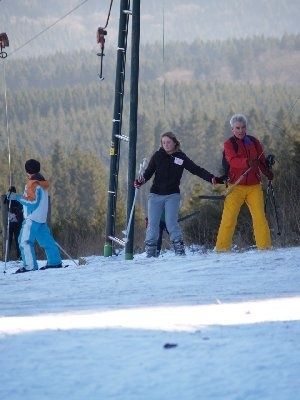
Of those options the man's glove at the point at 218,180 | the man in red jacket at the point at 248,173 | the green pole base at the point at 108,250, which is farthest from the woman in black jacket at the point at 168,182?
the green pole base at the point at 108,250

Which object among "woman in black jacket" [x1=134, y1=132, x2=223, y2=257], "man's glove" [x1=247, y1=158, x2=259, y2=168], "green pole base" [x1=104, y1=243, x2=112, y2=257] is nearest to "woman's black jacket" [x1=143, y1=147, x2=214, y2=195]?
"woman in black jacket" [x1=134, y1=132, x2=223, y2=257]

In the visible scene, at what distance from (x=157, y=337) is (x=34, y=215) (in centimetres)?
544

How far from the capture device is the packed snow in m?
3.18

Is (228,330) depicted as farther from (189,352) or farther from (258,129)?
(258,129)

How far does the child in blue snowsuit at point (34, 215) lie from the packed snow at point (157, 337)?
122 inches

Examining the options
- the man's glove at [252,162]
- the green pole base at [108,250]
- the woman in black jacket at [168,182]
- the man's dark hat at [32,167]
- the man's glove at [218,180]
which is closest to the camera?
the man's glove at [252,162]

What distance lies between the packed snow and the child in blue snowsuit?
3090 mm

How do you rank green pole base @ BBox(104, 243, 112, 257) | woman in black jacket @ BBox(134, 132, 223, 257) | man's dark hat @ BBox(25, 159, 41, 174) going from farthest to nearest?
green pole base @ BBox(104, 243, 112, 257), man's dark hat @ BBox(25, 159, 41, 174), woman in black jacket @ BBox(134, 132, 223, 257)

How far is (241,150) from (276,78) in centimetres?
18346

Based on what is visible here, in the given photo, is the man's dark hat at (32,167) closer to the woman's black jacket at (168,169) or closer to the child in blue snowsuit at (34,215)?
the child in blue snowsuit at (34,215)

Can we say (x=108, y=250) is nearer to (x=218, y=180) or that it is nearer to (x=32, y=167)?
(x=32, y=167)

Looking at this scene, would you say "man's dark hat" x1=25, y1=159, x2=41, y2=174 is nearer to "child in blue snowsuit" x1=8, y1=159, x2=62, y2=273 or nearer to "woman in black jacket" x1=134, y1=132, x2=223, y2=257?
"child in blue snowsuit" x1=8, y1=159, x2=62, y2=273

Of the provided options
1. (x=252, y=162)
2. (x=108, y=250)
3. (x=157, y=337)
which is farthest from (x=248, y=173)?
(x=157, y=337)

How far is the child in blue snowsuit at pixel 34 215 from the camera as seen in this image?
905 centimetres
